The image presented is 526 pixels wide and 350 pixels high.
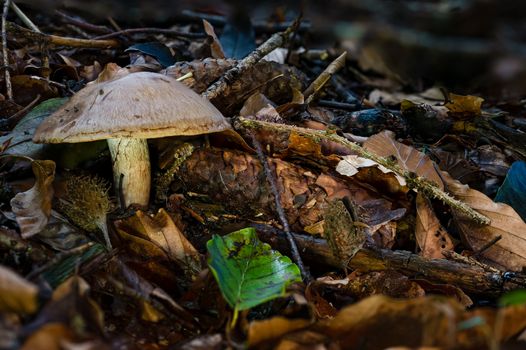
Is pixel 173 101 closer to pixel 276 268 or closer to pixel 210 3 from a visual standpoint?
pixel 276 268

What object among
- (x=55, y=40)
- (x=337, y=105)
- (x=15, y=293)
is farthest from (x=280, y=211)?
(x=55, y=40)

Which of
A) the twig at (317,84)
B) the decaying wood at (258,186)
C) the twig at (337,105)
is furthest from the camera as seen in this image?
the twig at (337,105)

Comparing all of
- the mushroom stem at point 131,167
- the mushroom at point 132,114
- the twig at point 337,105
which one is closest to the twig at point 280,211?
the mushroom at point 132,114

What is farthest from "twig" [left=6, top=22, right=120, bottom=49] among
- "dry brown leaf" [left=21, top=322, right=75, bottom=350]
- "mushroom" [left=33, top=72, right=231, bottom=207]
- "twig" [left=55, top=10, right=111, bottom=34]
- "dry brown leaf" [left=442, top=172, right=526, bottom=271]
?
"dry brown leaf" [left=442, top=172, right=526, bottom=271]

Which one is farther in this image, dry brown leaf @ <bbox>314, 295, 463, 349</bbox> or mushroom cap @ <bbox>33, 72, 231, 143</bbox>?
mushroom cap @ <bbox>33, 72, 231, 143</bbox>

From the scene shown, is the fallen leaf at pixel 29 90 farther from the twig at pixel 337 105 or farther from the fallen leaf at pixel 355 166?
the twig at pixel 337 105

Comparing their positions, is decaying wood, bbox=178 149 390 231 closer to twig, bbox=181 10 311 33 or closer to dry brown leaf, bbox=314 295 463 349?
dry brown leaf, bbox=314 295 463 349
